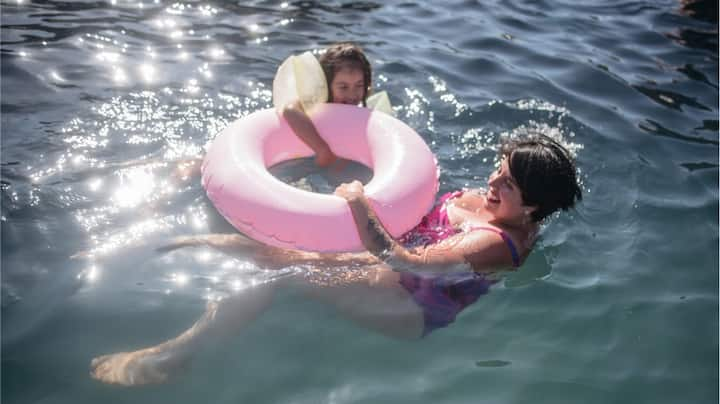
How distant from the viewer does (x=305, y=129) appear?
3.91 m

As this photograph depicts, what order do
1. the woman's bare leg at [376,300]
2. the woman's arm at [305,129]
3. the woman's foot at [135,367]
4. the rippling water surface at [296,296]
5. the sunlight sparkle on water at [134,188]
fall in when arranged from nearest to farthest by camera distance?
the woman's foot at [135,367]
the rippling water surface at [296,296]
the woman's bare leg at [376,300]
the sunlight sparkle on water at [134,188]
the woman's arm at [305,129]

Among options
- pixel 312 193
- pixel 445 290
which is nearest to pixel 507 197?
pixel 445 290

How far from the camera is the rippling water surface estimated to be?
2.82 metres

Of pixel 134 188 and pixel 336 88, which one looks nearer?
pixel 134 188

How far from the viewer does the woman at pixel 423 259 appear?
3066 mm

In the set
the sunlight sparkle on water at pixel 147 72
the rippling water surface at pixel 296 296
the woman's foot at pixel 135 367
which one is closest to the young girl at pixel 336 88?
the rippling water surface at pixel 296 296

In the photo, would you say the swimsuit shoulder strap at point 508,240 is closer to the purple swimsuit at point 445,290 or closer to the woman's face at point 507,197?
the purple swimsuit at point 445,290

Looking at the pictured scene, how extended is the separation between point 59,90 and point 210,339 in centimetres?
291

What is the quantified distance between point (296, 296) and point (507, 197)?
1135 mm

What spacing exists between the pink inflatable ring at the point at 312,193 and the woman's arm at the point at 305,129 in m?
0.05

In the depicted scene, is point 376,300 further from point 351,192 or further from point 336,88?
point 336,88

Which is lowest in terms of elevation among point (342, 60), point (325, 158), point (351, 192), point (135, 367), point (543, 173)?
point (135, 367)

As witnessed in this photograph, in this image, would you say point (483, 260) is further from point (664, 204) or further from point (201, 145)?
point (201, 145)

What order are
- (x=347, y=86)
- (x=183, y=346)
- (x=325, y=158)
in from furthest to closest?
(x=347, y=86) < (x=325, y=158) < (x=183, y=346)
